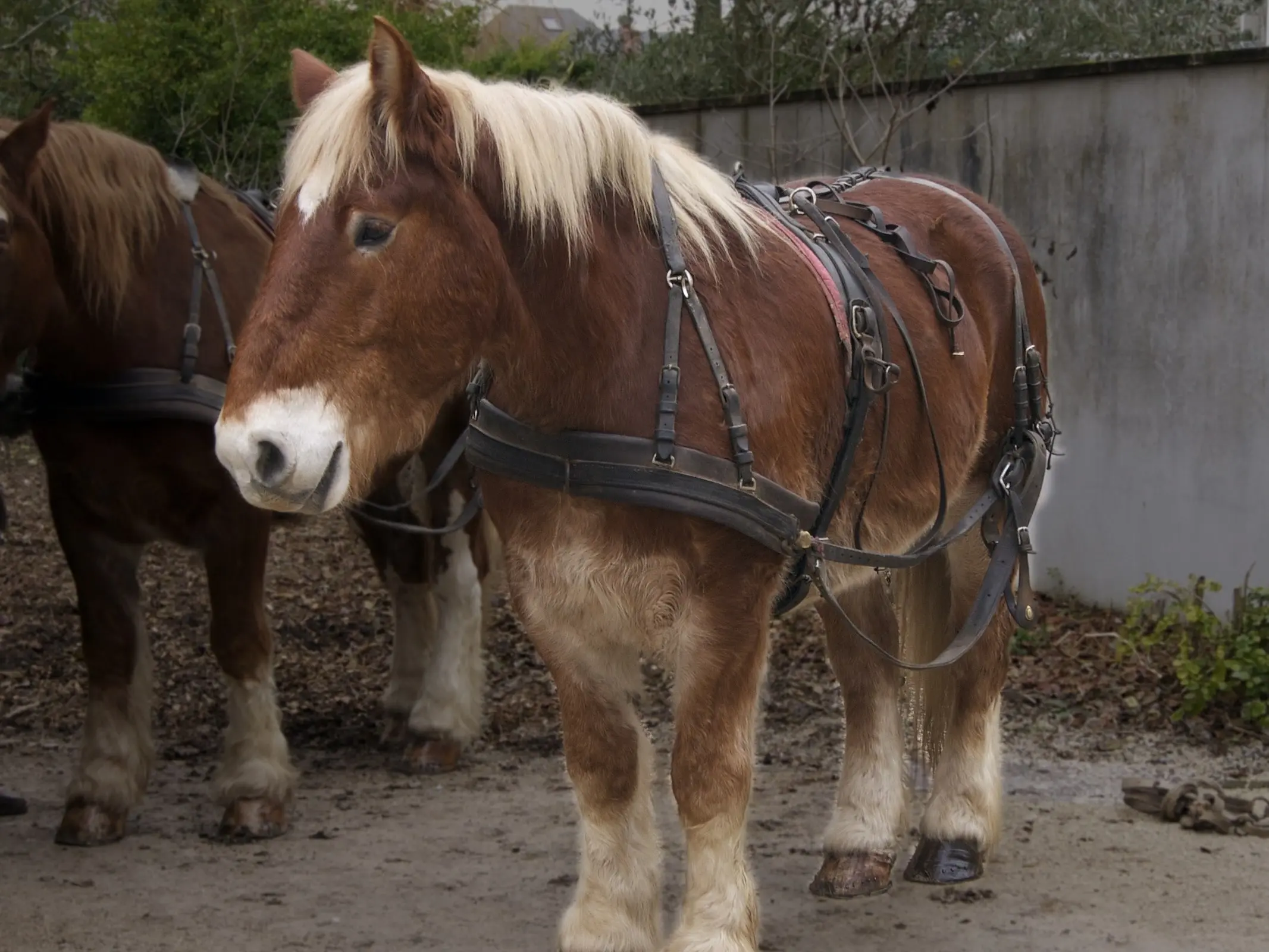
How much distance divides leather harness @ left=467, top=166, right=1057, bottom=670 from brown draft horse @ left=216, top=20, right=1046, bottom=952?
38 millimetres

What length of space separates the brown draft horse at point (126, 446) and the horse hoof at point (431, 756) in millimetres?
616

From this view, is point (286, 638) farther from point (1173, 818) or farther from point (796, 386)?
point (796, 386)

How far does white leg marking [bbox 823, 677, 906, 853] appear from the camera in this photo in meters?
3.95

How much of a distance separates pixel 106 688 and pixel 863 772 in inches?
86.4

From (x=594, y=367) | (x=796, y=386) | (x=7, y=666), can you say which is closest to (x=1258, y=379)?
(x=796, y=386)

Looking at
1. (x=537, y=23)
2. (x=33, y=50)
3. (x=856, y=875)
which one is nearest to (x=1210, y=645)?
(x=856, y=875)

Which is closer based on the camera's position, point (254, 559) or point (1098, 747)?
point (254, 559)

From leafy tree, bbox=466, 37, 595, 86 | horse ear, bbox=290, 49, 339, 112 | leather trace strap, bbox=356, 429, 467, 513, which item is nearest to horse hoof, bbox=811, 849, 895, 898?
leather trace strap, bbox=356, 429, 467, 513

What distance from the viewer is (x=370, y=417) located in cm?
255

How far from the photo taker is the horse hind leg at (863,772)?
3928 millimetres

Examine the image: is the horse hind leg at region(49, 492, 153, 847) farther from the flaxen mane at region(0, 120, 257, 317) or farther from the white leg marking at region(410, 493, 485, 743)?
the white leg marking at region(410, 493, 485, 743)

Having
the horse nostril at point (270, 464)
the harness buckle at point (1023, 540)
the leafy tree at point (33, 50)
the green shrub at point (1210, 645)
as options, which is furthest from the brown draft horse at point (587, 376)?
the leafy tree at point (33, 50)

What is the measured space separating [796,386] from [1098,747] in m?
2.83

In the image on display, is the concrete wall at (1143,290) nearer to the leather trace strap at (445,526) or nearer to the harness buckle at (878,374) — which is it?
the leather trace strap at (445,526)
